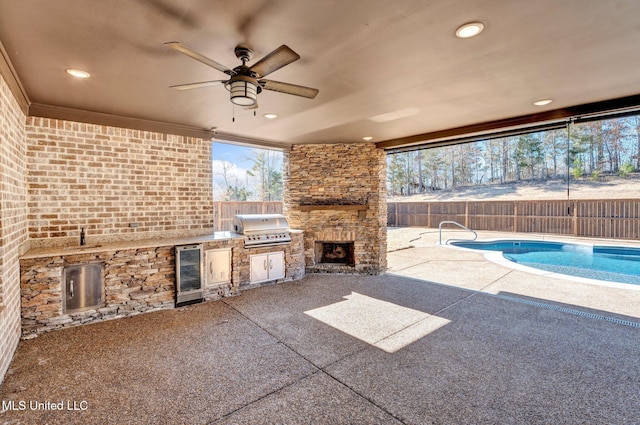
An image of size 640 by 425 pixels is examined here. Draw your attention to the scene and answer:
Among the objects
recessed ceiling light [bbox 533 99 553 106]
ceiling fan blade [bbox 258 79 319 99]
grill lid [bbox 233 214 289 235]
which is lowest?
grill lid [bbox 233 214 289 235]

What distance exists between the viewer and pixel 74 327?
342cm

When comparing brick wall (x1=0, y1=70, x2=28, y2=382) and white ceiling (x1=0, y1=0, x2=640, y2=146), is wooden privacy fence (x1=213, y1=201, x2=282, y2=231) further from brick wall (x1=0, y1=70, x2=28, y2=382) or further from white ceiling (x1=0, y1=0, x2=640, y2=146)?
brick wall (x1=0, y1=70, x2=28, y2=382)

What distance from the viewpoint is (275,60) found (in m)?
2.08

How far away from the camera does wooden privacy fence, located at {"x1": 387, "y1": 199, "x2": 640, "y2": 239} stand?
9.31 m

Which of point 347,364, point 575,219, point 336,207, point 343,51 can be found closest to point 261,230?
point 336,207

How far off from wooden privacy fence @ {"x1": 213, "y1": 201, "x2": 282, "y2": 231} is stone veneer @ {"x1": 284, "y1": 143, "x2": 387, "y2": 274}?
302 cm

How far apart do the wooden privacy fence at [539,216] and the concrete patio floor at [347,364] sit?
703 centimetres

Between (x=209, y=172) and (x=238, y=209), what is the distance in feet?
12.6

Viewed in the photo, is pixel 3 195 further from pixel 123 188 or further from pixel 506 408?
pixel 506 408

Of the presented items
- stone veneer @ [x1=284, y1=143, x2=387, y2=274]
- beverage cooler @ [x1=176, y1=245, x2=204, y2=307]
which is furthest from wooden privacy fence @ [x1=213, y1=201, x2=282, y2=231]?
beverage cooler @ [x1=176, y1=245, x2=204, y2=307]

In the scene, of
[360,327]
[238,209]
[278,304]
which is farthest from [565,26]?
[238,209]

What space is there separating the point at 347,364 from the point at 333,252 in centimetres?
375

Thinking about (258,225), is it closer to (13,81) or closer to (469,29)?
(13,81)

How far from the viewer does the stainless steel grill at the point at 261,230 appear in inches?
193
